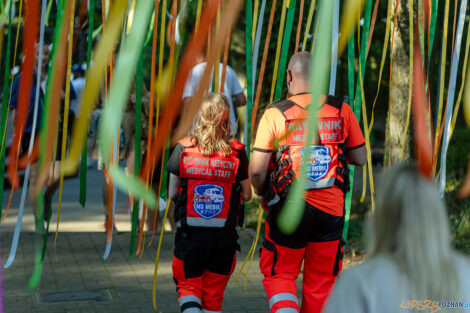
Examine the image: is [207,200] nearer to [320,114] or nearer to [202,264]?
[202,264]

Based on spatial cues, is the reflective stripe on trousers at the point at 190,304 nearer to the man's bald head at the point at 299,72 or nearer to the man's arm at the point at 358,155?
the man's arm at the point at 358,155

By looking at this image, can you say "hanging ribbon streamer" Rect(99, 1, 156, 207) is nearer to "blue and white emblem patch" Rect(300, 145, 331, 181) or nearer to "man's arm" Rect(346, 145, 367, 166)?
"blue and white emblem patch" Rect(300, 145, 331, 181)

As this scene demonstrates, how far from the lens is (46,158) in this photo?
3.58ft

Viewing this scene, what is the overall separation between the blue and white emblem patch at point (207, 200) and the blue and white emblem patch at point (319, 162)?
0.55 meters

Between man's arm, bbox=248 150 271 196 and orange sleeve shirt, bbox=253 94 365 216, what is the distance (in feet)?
0.10

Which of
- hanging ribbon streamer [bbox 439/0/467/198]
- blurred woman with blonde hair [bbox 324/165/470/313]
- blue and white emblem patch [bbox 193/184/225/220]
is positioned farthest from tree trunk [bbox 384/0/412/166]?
blurred woman with blonde hair [bbox 324/165/470/313]

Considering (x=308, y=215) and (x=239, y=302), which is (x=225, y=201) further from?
(x=239, y=302)

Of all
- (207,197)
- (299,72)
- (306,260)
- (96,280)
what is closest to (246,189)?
(207,197)

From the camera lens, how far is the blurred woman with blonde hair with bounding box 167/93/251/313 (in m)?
4.07

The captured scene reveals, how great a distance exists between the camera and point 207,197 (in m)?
4.07

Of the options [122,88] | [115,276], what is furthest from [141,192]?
[115,276]

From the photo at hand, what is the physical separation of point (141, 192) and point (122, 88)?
0.13m

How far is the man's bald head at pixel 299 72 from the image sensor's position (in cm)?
375

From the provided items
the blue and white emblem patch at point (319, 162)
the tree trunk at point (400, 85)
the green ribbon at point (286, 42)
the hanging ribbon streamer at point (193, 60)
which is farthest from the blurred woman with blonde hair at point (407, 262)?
the tree trunk at point (400, 85)
